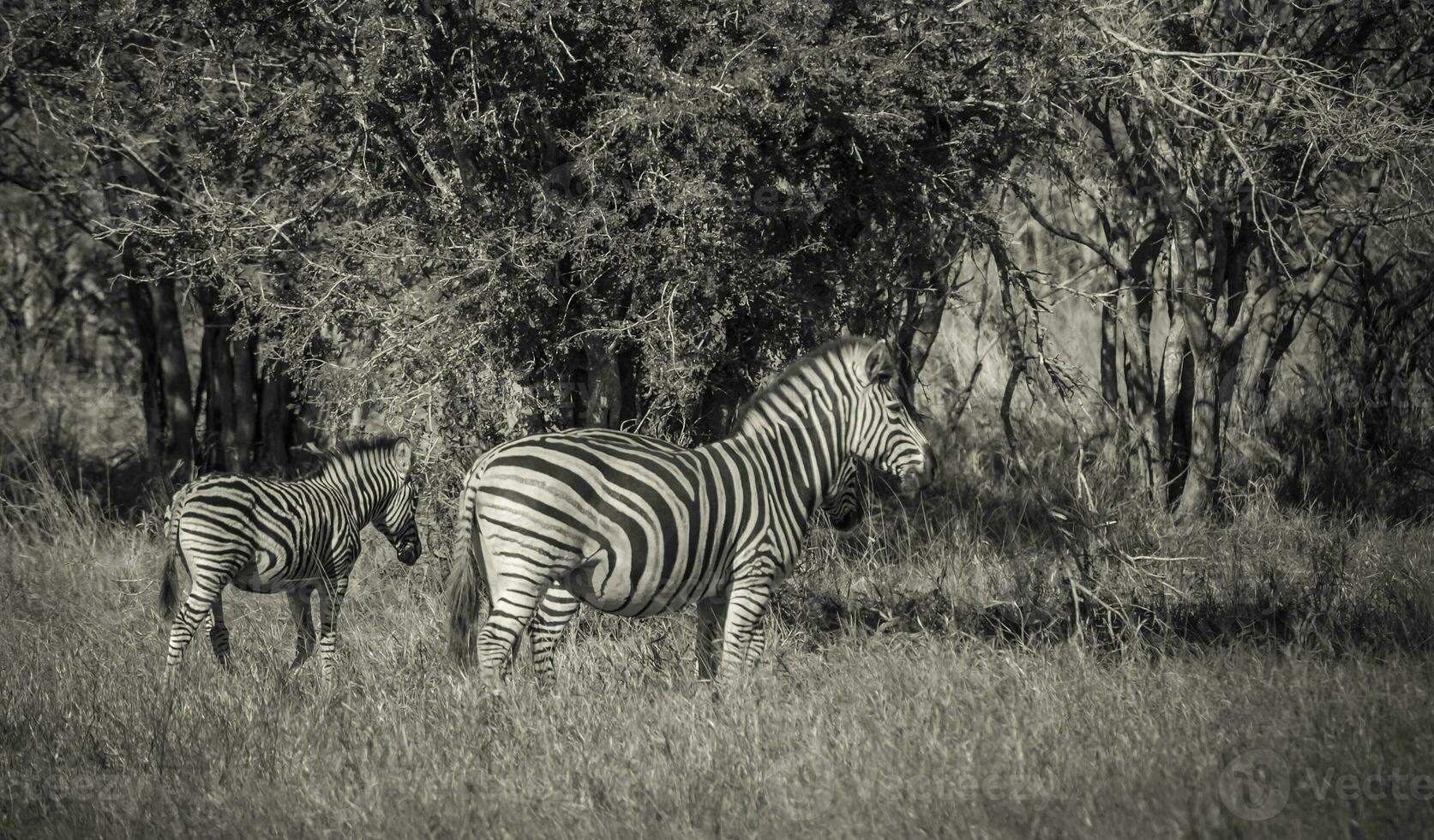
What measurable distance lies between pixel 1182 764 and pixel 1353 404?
779 centimetres

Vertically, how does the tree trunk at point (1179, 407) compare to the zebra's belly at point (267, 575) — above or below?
above

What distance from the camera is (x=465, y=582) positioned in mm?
6113

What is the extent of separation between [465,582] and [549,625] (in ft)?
1.56

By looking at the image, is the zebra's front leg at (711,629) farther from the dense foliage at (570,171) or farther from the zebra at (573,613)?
the dense foliage at (570,171)

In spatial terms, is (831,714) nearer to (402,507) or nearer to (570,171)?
(570,171)

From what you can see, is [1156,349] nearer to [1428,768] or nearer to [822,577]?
[822,577]

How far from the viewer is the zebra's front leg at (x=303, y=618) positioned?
24.4 ft

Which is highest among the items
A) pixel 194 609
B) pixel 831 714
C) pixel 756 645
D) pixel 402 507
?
pixel 402 507

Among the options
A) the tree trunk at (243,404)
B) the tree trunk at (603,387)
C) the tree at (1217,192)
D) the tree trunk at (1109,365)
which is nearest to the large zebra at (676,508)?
the tree trunk at (603,387)

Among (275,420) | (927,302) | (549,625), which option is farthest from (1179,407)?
(275,420)

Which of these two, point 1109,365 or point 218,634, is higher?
point 1109,365

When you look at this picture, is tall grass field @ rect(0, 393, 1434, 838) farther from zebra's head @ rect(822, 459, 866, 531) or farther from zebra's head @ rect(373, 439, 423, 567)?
zebra's head @ rect(822, 459, 866, 531)

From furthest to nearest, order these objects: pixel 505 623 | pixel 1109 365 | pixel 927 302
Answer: pixel 1109 365, pixel 927 302, pixel 505 623

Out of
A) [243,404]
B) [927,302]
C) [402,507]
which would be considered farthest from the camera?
[243,404]
